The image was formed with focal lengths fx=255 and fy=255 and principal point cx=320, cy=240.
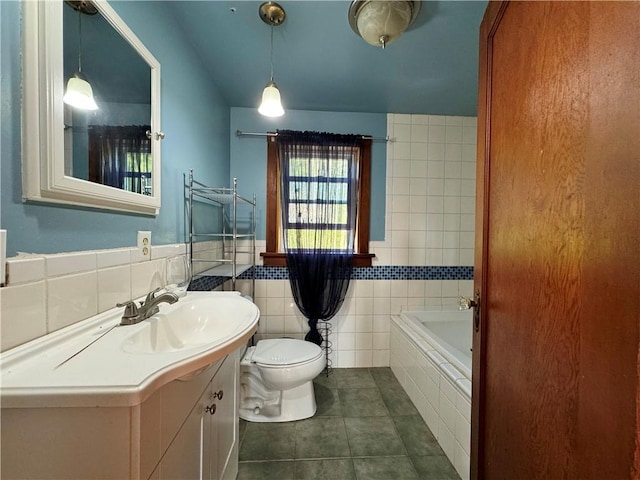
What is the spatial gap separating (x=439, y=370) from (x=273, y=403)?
103 centimetres

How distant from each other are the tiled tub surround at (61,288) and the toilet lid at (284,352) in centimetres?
89

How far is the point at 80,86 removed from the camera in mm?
691

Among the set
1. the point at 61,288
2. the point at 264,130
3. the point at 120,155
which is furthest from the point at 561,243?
the point at 264,130

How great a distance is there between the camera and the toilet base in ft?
5.27

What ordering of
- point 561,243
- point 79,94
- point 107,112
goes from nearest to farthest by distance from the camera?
1. point 561,243
2. point 79,94
3. point 107,112

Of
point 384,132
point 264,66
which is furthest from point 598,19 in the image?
point 384,132

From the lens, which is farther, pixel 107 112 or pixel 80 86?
pixel 107 112

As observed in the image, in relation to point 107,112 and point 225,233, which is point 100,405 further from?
point 225,233

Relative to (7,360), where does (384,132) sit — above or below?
above

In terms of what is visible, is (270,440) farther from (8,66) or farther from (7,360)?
(8,66)

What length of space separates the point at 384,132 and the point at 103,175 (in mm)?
2058

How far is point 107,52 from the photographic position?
79 cm

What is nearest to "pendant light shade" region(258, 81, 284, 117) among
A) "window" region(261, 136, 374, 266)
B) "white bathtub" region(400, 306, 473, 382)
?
"window" region(261, 136, 374, 266)

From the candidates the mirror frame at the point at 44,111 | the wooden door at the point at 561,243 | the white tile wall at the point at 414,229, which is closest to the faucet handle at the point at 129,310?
the mirror frame at the point at 44,111
